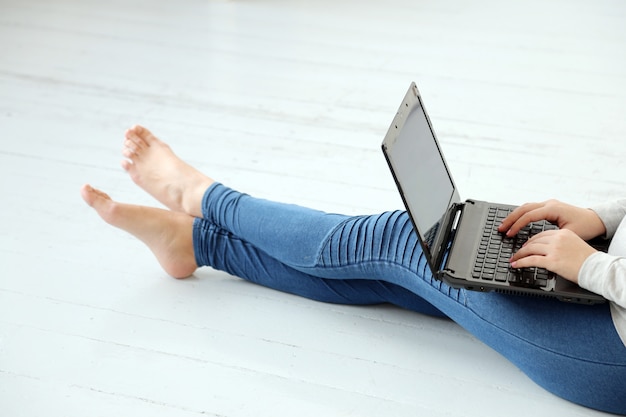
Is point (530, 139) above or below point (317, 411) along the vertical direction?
above

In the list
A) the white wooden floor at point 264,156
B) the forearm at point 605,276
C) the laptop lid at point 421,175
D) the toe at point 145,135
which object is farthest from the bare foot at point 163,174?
the forearm at point 605,276

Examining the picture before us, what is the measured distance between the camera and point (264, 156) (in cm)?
226

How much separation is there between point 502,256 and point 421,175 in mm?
175

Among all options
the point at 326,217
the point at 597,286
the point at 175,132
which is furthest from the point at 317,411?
the point at 175,132

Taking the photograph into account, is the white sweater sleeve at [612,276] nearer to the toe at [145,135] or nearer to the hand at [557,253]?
the hand at [557,253]

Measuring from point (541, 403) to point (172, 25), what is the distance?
2294 millimetres

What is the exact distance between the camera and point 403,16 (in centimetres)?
341

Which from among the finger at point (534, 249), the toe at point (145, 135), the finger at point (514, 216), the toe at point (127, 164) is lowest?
the finger at point (534, 249)

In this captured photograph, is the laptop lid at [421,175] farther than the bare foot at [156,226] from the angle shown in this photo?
No

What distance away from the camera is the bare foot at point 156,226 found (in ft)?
5.40

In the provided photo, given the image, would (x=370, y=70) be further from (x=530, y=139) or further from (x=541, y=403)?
(x=541, y=403)

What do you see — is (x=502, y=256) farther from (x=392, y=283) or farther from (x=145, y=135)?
(x=145, y=135)

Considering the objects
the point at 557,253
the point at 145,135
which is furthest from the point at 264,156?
the point at 557,253

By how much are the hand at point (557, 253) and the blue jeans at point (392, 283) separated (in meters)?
0.07
